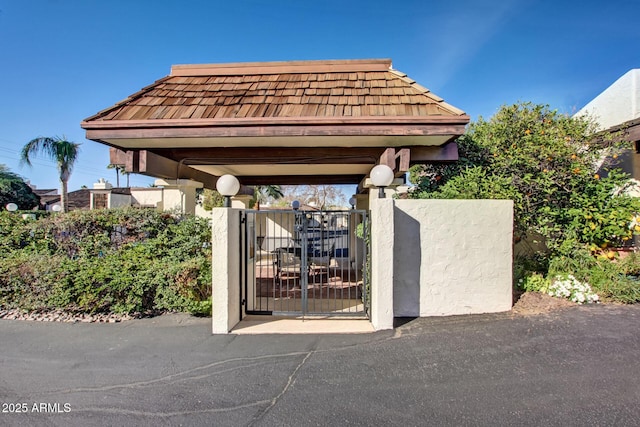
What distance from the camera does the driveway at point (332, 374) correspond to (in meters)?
2.85

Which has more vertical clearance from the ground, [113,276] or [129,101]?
[129,101]

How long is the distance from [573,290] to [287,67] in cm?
704

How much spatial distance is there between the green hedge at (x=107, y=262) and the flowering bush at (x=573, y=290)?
241 inches

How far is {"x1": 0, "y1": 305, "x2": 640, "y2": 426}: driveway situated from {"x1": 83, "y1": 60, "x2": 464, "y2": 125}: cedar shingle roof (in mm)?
3400

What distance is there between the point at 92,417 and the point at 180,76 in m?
6.45

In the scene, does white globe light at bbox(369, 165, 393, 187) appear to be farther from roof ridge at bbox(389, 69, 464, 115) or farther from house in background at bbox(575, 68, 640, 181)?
house in background at bbox(575, 68, 640, 181)

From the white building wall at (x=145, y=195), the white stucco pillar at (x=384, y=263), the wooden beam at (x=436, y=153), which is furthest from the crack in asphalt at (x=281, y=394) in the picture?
the white building wall at (x=145, y=195)

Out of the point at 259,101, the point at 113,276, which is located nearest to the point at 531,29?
the point at 259,101

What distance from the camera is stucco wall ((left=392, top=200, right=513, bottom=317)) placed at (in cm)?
526

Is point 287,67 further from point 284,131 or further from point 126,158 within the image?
point 126,158

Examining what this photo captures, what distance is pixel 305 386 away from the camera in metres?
3.32

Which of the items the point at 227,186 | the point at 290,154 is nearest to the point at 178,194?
the point at 227,186

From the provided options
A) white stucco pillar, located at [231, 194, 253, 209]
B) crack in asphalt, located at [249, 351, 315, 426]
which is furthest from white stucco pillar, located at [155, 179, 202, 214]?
crack in asphalt, located at [249, 351, 315, 426]

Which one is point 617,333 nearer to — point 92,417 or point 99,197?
point 92,417
